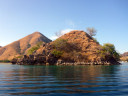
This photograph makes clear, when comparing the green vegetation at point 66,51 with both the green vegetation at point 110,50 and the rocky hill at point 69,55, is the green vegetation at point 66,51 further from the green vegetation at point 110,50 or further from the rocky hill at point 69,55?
the green vegetation at point 110,50

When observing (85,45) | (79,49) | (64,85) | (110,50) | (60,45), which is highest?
(85,45)

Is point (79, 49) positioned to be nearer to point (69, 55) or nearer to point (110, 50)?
point (69, 55)

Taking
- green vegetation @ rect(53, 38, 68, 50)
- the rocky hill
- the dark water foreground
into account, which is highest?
green vegetation @ rect(53, 38, 68, 50)

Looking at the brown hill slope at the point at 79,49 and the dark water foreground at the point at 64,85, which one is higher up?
the brown hill slope at the point at 79,49

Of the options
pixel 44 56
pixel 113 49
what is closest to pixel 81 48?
pixel 113 49

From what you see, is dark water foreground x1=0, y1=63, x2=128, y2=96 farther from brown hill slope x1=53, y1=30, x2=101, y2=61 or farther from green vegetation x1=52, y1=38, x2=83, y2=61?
brown hill slope x1=53, y1=30, x2=101, y2=61

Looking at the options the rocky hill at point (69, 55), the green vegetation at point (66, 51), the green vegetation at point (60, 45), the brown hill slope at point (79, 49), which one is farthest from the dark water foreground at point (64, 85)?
the green vegetation at point (60, 45)

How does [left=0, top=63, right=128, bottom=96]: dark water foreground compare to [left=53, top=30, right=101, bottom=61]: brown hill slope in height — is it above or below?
below

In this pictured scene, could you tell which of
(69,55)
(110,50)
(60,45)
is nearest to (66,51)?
(60,45)

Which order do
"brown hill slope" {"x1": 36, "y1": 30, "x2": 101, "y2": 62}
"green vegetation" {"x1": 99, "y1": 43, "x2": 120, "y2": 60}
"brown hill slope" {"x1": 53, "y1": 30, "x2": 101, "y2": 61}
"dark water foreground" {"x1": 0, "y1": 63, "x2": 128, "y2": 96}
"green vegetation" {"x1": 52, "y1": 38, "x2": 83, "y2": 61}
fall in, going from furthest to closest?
"brown hill slope" {"x1": 53, "y1": 30, "x2": 101, "y2": 61}
"green vegetation" {"x1": 99, "y1": 43, "x2": 120, "y2": 60}
"green vegetation" {"x1": 52, "y1": 38, "x2": 83, "y2": 61}
"brown hill slope" {"x1": 36, "y1": 30, "x2": 101, "y2": 62}
"dark water foreground" {"x1": 0, "y1": 63, "x2": 128, "y2": 96}

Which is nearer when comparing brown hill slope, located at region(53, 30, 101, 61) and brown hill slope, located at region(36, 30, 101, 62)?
brown hill slope, located at region(36, 30, 101, 62)

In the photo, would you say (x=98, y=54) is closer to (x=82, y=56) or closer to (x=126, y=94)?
(x=82, y=56)

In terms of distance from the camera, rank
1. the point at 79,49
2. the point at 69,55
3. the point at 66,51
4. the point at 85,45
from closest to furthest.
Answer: the point at 69,55, the point at 66,51, the point at 79,49, the point at 85,45

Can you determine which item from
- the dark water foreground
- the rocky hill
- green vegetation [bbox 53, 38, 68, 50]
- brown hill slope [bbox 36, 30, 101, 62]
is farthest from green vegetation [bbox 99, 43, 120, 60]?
the dark water foreground
